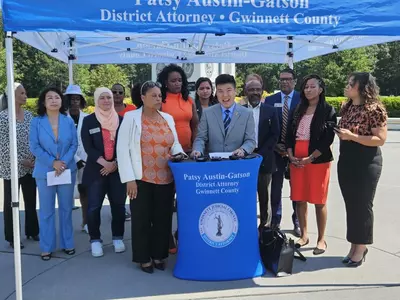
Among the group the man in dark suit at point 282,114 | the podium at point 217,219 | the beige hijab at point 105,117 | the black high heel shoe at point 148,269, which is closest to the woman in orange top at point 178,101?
the beige hijab at point 105,117

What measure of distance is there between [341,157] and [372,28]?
1265mm

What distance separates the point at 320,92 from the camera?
4488 millimetres

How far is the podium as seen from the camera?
3771 mm

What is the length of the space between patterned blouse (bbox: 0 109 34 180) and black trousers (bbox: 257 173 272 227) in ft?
8.44

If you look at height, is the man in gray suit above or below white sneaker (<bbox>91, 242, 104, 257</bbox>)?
above

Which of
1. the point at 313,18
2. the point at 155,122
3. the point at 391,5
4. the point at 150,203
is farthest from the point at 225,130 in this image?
the point at 391,5

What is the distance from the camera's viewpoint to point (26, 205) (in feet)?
16.8

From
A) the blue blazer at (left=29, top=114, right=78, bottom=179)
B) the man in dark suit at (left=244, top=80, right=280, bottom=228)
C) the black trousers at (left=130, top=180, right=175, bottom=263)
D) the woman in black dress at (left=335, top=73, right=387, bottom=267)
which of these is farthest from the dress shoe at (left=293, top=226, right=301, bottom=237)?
the blue blazer at (left=29, top=114, right=78, bottom=179)

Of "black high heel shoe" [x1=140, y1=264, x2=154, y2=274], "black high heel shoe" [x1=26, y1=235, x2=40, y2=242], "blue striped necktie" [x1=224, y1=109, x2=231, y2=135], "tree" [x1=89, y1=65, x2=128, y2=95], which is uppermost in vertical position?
"tree" [x1=89, y1=65, x2=128, y2=95]

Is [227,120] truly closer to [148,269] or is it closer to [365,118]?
[365,118]

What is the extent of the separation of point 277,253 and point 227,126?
1279 millimetres

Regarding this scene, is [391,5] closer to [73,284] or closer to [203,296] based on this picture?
[203,296]

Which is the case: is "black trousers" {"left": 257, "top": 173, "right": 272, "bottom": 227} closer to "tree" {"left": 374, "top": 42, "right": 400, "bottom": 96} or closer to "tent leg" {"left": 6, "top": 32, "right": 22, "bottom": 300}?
"tent leg" {"left": 6, "top": 32, "right": 22, "bottom": 300}

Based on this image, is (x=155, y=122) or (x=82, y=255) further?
(x=82, y=255)
